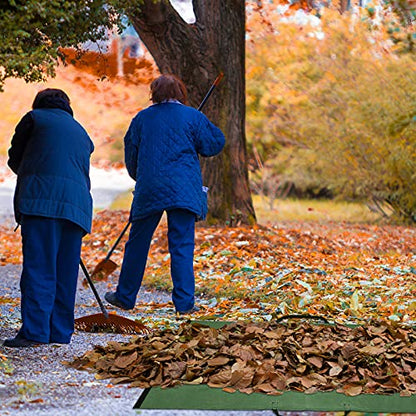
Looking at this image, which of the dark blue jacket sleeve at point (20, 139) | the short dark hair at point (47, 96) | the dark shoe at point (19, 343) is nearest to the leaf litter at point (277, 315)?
the dark shoe at point (19, 343)

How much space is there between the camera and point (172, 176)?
5703 millimetres

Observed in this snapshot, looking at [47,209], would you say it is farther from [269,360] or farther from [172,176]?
[269,360]

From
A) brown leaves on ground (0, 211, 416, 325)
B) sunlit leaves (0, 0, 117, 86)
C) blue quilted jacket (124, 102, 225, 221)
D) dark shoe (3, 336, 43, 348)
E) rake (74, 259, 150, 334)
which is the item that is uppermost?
sunlit leaves (0, 0, 117, 86)

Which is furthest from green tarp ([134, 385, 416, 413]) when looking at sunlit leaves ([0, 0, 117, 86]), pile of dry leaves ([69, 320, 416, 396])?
sunlit leaves ([0, 0, 117, 86])

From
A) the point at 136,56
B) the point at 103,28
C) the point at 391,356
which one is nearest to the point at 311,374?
the point at 391,356

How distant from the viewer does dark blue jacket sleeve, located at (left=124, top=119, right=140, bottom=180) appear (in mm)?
5922

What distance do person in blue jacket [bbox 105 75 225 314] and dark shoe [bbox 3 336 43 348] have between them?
4.63ft

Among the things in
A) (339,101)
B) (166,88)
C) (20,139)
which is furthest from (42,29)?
(339,101)

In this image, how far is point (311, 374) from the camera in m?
3.97

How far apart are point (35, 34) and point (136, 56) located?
11663mm

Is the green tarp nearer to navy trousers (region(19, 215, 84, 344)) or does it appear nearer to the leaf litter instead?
the leaf litter

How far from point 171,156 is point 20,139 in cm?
131

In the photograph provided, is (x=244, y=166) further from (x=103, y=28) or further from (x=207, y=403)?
(x=207, y=403)

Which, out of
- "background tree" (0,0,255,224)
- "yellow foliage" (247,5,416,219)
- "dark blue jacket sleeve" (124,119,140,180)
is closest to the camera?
"dark blue jacket sleeve" (124,119,140,180)
